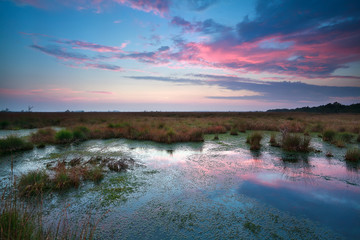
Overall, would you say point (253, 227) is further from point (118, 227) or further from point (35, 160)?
point (35, 160)

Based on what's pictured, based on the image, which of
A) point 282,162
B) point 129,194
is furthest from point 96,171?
point 282,162

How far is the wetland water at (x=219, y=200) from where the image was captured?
338 centimetres

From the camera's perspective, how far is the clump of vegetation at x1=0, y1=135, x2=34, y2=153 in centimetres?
888

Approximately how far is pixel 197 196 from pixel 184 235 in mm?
1466

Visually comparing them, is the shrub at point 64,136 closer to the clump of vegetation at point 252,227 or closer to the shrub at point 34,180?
the shrub at point 34,180

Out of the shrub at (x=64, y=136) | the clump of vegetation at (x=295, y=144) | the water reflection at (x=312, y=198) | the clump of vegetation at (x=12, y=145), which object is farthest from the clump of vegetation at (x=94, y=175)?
the clump of vegetation at (x=295, y=144)

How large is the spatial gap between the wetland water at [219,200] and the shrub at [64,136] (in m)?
3.75

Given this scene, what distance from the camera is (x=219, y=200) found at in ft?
14.6

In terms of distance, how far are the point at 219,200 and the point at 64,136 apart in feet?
36.3

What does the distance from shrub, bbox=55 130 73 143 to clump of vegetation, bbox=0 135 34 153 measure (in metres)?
1.87

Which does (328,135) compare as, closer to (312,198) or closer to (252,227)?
(312,198)

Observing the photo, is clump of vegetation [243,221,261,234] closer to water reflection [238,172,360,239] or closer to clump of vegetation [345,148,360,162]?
water reflection [238,172,360,239]

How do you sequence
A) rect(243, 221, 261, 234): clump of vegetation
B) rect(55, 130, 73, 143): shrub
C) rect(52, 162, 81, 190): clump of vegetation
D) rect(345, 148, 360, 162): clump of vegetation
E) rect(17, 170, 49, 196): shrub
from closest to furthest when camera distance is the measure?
rect(243, 221, 261, 234): clump of vegetation, rect(17, 170, 49, 196): shrub, rect(52, 162, 81, 190): clump of vegetation, rect(345, 148, 360, 162): clump of vegetation, rect(55, 130, 73, 143): shrub

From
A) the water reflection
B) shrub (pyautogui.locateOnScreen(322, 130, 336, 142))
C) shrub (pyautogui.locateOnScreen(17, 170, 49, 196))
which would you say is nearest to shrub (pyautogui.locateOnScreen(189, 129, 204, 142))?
the water reflection
